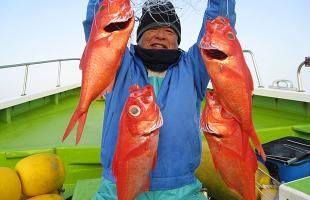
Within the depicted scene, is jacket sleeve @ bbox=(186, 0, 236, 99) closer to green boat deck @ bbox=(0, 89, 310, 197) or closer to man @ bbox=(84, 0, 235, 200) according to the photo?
man @ bbox=(84, 0, 235, 200)

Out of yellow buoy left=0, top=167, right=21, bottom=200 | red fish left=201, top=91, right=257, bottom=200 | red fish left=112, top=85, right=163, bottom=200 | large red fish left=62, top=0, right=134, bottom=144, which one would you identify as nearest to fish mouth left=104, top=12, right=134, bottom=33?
large red fish left=62, top=0, right=134, bottom=144

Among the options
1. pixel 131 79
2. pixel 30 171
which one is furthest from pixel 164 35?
pixel 30 171

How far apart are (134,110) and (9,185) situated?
145cm

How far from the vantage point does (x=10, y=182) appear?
2.50 meters

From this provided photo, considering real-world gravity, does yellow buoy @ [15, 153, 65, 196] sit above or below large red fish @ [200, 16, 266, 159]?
below

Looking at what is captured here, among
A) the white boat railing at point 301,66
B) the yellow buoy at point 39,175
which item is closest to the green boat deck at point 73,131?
the white boat railing at point 301,66

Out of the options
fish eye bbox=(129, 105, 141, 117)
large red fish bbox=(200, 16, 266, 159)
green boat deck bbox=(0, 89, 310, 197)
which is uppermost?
large red fish bbox=(200, 16, 266, 159)

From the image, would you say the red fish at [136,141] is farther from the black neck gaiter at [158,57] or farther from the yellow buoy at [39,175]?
the yellow buoy at [39,175]

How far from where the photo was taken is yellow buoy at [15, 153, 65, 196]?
2648mm

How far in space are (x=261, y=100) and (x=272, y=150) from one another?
343 centimetres

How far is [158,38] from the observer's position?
8.00 ft

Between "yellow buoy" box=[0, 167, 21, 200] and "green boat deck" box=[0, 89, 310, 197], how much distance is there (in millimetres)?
799

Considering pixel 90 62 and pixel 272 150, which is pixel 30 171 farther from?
pixel 272 150

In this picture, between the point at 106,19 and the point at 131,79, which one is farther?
the point at 131,79
